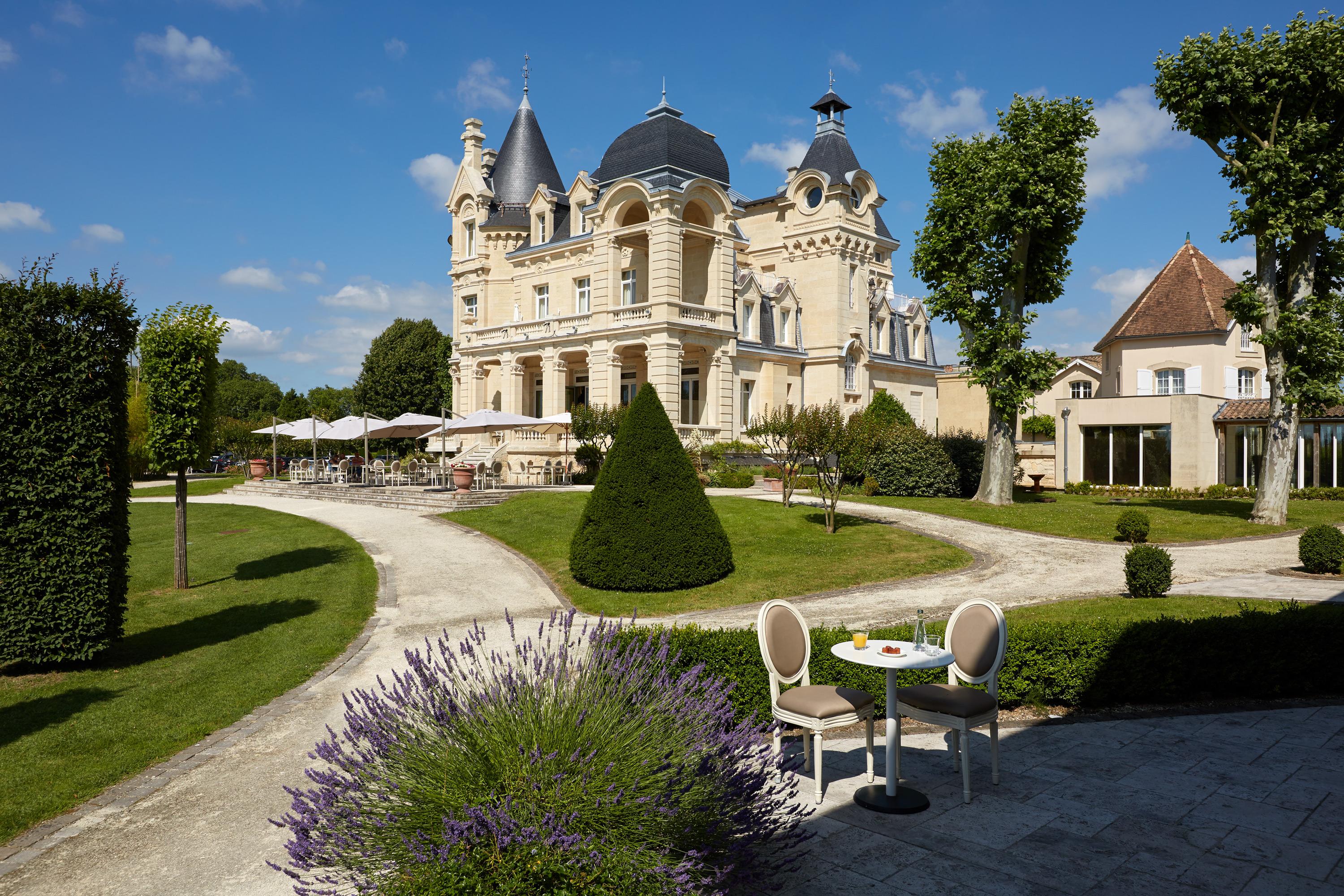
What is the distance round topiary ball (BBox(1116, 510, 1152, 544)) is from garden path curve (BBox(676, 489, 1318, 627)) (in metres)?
0.48

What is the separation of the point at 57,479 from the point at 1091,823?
10673 mm

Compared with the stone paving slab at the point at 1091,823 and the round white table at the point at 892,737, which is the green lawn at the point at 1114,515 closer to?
the stone paving slab at the point at 1091,823

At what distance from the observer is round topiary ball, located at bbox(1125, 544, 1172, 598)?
12.8 meters

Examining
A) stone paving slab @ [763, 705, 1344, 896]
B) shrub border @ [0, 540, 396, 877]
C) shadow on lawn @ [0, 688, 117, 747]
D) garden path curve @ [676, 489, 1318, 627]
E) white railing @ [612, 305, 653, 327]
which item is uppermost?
white railing @ [612, 305, 653, 327]

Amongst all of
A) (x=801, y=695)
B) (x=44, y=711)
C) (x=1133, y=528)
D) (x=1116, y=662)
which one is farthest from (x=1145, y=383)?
(x=44, y=711)

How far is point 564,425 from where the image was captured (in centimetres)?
3231

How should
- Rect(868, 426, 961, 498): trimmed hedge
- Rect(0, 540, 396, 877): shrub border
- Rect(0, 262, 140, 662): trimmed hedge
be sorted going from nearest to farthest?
Rect(0, 540, 396, 877): shrub border → Rect(0, 262, 140, 662): trimmed hedge → Rect(868, 426, 961, 498): trimmed hedge

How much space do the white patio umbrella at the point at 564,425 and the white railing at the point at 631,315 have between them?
5.01 m

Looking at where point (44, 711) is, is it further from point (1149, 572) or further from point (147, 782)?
point (1149, 572)

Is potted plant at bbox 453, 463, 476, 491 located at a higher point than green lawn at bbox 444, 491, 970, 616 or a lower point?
higher

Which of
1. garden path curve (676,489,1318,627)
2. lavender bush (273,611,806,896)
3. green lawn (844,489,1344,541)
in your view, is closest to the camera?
lavender bush (273,611,806,896)

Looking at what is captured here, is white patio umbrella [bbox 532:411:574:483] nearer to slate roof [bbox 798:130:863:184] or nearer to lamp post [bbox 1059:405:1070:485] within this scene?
slate roof [bbox 798:130:863:184]

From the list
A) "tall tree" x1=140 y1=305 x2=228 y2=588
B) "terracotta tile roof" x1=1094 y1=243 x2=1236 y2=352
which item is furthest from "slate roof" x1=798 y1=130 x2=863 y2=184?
"tall tree" x1=140 y1=305 x2=228 y2=588

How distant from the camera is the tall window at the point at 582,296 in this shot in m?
39.1
